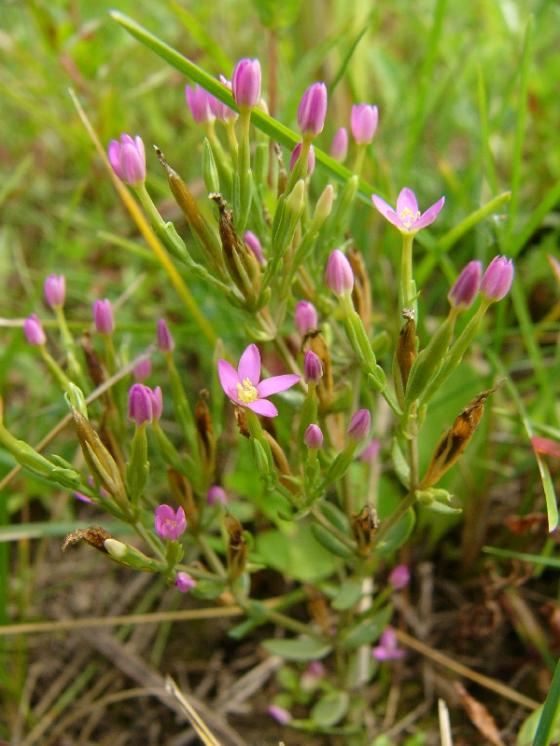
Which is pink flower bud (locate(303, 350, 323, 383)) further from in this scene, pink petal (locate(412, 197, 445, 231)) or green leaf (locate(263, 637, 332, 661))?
green leaf (locate(263, 637, 332, 661))

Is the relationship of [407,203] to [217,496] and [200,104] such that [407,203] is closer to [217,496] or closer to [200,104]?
[200,104]

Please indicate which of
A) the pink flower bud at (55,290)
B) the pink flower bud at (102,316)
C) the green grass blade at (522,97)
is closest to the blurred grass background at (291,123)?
Answer: the green grass blade at (522,97)

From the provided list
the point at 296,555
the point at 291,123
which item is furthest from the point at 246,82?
the point at 296,555

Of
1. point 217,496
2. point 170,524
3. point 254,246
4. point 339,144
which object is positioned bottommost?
point 217,496

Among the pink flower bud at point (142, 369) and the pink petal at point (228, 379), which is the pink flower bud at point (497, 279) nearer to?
the pink petal at point (228, 379)

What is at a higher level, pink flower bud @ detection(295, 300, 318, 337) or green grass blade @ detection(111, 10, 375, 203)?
green grass blade @ detection(111, 10, 375, 203)

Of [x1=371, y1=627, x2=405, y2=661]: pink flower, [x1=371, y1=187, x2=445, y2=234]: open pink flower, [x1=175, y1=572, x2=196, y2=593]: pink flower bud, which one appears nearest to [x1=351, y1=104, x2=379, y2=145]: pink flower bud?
[x1=371, y1=187, x2=445, y2=234]: open pink flower

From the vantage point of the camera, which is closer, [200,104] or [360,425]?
[360,425]
